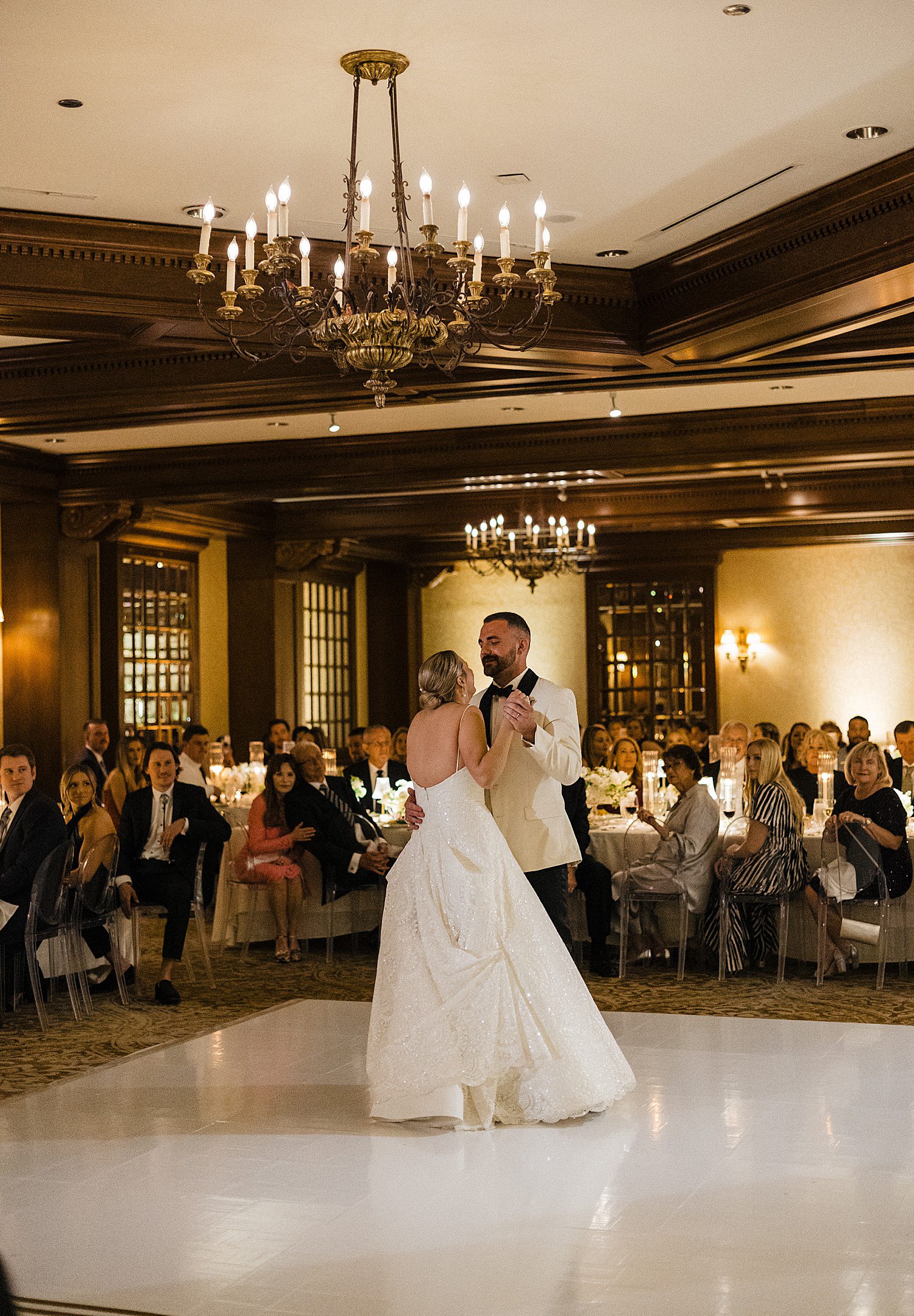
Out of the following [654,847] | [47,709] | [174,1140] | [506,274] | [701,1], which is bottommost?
[174,1140]

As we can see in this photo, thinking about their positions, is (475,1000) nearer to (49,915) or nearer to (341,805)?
(49,915)

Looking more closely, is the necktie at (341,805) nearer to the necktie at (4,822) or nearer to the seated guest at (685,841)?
the seated guest at (685,841)

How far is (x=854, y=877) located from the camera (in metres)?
7.65

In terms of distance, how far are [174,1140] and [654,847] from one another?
424 cm

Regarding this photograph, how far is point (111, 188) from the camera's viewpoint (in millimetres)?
6164

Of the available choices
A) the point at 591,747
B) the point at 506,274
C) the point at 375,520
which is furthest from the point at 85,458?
the point at 506,274

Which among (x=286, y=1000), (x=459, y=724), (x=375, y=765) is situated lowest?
(x=286, y=1000)

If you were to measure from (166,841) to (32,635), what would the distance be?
544 centimetres

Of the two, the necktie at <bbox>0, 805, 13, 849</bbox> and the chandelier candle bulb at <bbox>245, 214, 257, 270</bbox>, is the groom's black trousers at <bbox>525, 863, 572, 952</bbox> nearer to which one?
the chandelier candle bulb at <bbox>245, 214, 257, 270</bbox>

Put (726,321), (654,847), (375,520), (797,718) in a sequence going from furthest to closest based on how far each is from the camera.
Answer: (797,718) → (375,520) → (654,847) → (726,321)

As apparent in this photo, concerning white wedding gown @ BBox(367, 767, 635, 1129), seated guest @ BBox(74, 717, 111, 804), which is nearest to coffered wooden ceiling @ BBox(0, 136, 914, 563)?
A: seated guest @ BBox(74, 717, 111, 804)

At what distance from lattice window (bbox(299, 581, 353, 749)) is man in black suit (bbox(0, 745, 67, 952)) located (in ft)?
30.8

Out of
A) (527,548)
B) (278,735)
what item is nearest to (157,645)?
(278,735)

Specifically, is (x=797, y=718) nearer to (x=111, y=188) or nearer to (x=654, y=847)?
(x=654, y=847)
